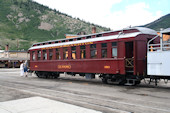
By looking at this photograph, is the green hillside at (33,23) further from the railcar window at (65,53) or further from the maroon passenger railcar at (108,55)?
the maroon passenger railcar at (108,55)

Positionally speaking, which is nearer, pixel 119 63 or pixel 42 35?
pixel 119 63

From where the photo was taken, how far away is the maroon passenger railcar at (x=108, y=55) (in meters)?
14.3

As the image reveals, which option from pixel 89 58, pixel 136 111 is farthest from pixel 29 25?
pixel 136 111

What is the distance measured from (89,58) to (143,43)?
177 inches

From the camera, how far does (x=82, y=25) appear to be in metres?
156

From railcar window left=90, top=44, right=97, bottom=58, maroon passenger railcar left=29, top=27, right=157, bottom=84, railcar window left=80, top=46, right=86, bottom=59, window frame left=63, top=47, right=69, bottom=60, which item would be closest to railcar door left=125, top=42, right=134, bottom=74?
maroon passenger railcar left=29, top=27, right=157, bottom=84

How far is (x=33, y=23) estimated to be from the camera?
506 ft

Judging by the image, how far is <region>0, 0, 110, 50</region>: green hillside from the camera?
138625mm

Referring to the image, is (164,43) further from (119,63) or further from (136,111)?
(136,111)

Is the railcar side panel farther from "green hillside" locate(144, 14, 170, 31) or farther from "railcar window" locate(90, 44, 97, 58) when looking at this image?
"green hillside" locate(144, 14, 170, 31)

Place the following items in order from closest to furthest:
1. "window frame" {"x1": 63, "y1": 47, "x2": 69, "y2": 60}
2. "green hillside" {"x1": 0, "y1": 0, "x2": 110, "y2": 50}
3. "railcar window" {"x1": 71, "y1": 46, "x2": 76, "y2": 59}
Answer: "railcar window" {"x1": 71, "y1": 46, "x2": 76, "y2": 59}
"window frame" {"x1": 63, "y1": 47, "x2": 69, "y2": 60}
"green hillside" {"x1": 0, "y1": 0, "x2": 110, "y2": 50}

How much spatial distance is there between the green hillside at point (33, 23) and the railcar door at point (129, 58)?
115 meters

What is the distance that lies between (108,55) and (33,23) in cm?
14590

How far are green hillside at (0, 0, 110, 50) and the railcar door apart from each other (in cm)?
11492
